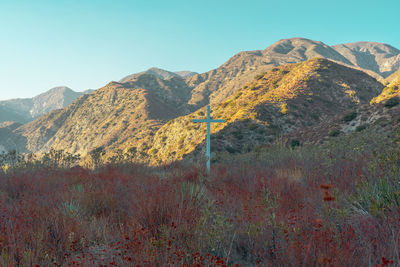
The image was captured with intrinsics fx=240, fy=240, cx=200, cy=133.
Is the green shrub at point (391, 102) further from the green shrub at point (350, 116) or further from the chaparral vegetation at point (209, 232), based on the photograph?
the chaparral vegetation at point (209, 232)

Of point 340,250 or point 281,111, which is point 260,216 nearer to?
point 340,250

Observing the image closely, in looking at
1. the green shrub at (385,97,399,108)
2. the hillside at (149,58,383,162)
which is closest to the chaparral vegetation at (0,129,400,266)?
the green shrub at (385,97,399,108)

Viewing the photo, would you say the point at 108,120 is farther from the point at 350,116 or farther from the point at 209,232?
the point at 209,232

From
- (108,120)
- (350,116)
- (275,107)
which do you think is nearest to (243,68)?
(108,120)

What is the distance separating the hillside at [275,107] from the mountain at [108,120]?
35.8ft

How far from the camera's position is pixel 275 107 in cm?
3147

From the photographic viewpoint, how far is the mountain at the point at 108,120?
52.4 metres

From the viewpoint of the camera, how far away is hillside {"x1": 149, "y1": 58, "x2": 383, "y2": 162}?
28.5 metres

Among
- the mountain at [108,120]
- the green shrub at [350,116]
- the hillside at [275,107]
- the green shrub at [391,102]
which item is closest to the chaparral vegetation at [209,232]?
the green shrub at [391,102]

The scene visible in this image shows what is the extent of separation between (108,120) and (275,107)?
148 feet

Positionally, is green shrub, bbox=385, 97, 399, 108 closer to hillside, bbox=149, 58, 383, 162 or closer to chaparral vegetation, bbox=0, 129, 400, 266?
hillside, bbox=149, 58, 383, 162

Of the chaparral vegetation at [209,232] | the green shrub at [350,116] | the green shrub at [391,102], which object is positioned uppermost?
the green shrub at [391,102]

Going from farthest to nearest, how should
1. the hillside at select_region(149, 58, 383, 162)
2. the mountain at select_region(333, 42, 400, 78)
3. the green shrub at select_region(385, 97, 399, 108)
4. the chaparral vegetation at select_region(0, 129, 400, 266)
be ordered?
the mountain at select_region(333, 42, 400, 78), the hillside at select_region(149, 58, 383, 162), the green shrub at select_region(385, 97, 399, 108), the chaparral vegetation at select_region(0, 129, 400, 266)

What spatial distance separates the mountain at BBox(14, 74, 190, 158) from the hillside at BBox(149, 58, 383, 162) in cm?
1091
